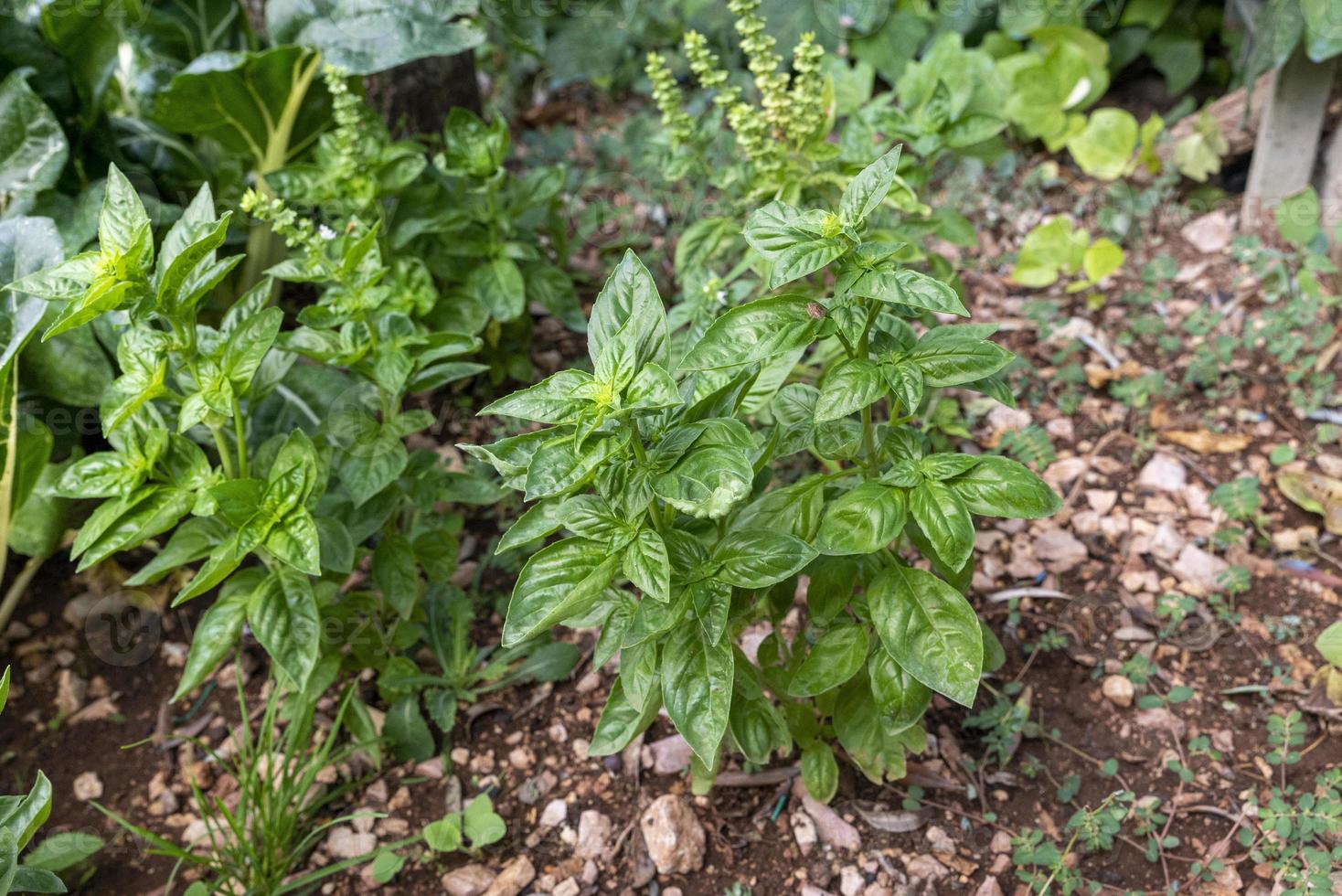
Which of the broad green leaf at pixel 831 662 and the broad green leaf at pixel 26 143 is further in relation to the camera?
the broad green leaf at pixel 26 143

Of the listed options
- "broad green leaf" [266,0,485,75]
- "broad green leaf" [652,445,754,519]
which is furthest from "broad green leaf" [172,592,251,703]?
"broad green leaf" [266,0,485,75]

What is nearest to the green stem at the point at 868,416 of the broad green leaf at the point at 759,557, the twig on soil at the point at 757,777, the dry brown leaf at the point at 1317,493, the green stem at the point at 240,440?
the broad green leaf at the point at 759,557

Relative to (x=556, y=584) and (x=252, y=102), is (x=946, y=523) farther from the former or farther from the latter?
(x=252, y=102)

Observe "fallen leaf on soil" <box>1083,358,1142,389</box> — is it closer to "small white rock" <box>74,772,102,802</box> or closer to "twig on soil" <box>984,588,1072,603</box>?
"twig on soil" <box>984,588,1072,603</box>

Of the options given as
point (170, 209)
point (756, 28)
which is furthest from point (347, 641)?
point (756, 28)

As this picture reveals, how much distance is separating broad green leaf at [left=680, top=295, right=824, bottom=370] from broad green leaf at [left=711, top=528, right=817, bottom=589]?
0.27 m

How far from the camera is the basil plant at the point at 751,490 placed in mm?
1507

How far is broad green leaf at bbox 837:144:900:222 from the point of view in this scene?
1529mm

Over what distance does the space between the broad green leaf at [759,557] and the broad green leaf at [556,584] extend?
Answer: 0.17m

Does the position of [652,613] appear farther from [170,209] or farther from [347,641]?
[170,209]

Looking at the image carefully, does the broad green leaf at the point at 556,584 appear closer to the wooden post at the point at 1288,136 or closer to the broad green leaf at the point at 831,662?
the broad green leaf at the point at 831,662

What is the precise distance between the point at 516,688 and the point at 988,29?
2957mm

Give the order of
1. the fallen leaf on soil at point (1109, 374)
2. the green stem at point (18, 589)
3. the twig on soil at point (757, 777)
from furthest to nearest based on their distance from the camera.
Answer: the fallen leaf on soil at point (1109, 374) < the green stem at point (18, 589) < the twig on soil at point (757, 777)

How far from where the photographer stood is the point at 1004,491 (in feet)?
5.14
